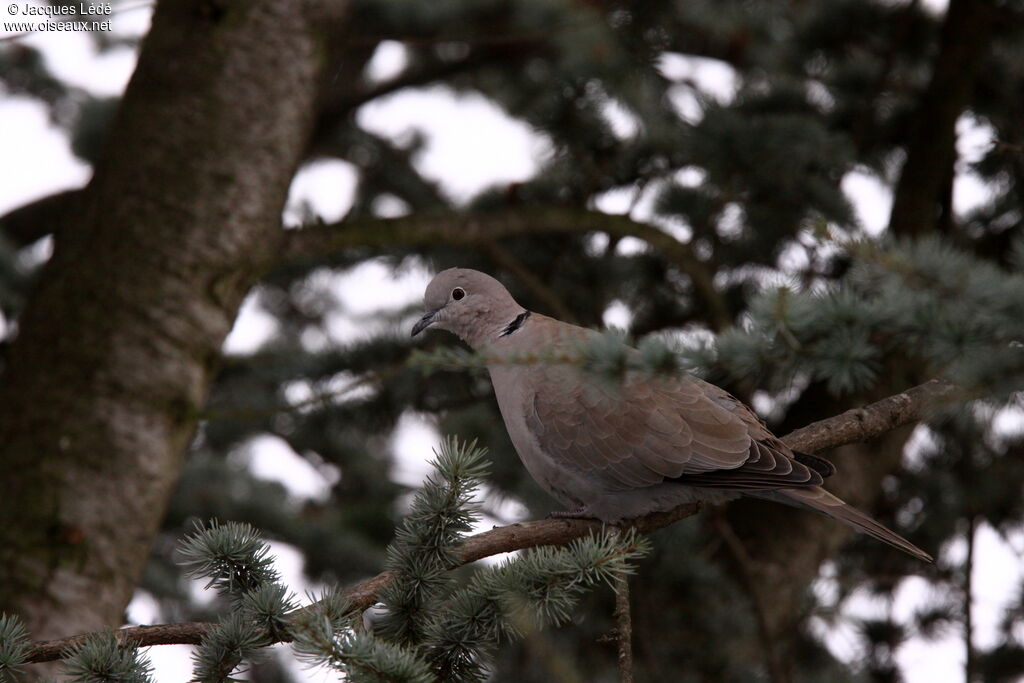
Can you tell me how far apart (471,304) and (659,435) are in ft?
2.87

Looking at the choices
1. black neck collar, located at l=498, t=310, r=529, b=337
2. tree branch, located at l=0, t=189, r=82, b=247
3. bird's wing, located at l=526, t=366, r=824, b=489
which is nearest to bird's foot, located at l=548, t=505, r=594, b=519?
bird's wing, located at l=526, t=366, r=824, b=489

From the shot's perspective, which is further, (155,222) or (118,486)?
(155,222)

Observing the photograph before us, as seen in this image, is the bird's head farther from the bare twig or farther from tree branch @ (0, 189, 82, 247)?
tree branch @ (0, 189, 82, 247)

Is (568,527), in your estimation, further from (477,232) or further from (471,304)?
(477,232)

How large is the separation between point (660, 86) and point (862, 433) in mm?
2102

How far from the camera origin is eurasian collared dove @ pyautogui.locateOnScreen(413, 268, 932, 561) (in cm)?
292

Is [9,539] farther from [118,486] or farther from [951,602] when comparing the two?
[951,602]

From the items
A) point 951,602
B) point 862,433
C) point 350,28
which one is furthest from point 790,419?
point 350,28

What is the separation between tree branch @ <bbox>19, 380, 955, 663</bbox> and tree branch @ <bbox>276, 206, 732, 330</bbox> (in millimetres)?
1113

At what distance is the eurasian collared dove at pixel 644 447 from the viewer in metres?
2.92

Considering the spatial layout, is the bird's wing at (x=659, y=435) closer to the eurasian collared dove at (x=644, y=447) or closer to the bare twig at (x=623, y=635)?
the eurasian collared dove at (x=644, y=447)

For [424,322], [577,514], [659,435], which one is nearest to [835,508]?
[659,435]

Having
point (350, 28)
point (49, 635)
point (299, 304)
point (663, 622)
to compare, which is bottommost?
point (49, 635)

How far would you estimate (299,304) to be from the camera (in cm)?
652
